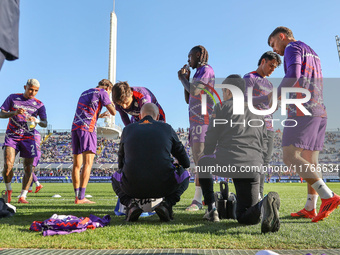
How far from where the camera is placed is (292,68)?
3.36 metres

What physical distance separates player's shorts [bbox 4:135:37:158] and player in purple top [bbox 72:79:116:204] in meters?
1.13

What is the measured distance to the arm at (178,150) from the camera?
3.20 metres

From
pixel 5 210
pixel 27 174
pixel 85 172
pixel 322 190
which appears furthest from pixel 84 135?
pixel 322 190

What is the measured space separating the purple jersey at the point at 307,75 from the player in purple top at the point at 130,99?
6.20 ft

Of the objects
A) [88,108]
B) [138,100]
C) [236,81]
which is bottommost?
[88,108]

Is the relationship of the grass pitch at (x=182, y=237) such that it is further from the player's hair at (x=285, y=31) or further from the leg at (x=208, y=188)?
the player's hair at (x=285, y=31)

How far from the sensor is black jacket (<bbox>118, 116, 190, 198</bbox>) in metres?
2.96

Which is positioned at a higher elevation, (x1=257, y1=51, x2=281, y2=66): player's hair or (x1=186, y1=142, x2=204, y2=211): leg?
(x1=257, y1=51, x2=281, y2=66): player's hair

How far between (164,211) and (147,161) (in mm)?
583

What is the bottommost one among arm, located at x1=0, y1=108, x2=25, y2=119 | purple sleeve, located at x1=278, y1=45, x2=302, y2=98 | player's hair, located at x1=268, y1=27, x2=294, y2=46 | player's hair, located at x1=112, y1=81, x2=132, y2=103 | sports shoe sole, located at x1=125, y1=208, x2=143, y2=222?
sports shoe sole, located at x1=125, y1=208, x2=143, y2=222

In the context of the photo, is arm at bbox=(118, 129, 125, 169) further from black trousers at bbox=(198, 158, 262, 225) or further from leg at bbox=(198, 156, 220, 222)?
black trousers at bbox=(198, 158, 262, 225)

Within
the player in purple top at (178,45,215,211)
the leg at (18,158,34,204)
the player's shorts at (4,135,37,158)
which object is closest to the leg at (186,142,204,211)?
the player in purple top at (178,45,215,211)

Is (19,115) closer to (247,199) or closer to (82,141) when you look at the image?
(82,141)

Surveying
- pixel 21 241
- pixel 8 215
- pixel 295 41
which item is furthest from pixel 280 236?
pixel 8 215
